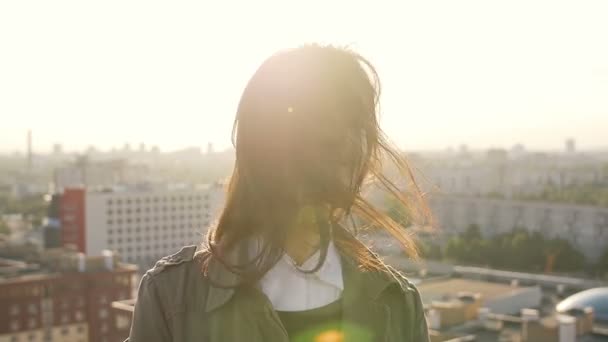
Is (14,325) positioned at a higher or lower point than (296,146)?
lower

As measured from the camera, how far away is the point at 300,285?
0.54 metres

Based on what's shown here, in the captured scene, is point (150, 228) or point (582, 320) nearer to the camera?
point (582, 320)

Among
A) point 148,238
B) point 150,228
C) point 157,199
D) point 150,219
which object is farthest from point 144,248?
point 157,199

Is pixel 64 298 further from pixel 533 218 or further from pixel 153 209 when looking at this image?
pixel 533 218

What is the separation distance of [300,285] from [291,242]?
3 cm

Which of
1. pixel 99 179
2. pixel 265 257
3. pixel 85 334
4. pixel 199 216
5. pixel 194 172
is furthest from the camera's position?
pixel 194 172

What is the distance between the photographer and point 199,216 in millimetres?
14086

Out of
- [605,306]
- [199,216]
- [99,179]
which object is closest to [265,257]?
[605,306]

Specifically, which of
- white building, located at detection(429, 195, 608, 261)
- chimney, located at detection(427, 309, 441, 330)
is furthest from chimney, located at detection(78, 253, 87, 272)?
white building, located at detection(429, 195, 608, 261)

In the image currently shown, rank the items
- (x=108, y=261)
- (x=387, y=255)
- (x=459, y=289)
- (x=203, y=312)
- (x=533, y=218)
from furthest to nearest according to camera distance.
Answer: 1. (x=533, y=218)
2. (x=459, y=289)
3. (x=108, y=261)
4. (x=387, y=255)
5. (x=203, y=312)

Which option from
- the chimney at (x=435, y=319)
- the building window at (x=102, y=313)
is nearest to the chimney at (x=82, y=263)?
the building window at (x=102, y=313)

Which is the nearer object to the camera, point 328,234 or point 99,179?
point 328,234

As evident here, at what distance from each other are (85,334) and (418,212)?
6.56m

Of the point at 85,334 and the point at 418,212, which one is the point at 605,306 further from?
the point at 418,212
